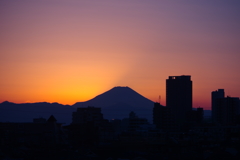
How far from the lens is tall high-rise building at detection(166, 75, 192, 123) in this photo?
61456mm

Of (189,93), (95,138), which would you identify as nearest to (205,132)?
(95,138)

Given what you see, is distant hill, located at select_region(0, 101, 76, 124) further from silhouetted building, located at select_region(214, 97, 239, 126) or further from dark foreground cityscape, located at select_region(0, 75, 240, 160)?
silhouetted building, located at select_region(214, 97, 239, 126)

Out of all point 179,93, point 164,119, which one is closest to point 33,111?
point 179,93

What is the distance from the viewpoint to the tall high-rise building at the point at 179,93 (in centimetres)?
6146

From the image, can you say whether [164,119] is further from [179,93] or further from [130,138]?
[179,93]

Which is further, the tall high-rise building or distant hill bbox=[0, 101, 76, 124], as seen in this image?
distant hill bbox=[0, 101, 76, 124]

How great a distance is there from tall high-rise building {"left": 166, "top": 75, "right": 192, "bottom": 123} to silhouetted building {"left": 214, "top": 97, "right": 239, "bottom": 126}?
5.76 metres

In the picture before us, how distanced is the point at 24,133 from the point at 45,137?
8.30 feet

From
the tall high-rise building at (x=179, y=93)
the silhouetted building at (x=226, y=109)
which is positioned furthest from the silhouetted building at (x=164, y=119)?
the tall high-rise building at (x=179, y=93)

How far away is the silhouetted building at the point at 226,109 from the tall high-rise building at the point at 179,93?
5.76 meters

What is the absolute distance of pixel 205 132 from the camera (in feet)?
124

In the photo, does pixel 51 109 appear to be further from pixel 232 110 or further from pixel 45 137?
pixel 45 137

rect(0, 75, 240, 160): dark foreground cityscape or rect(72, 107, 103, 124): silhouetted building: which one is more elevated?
rect(72, 107, 103, 124): silhouetted building

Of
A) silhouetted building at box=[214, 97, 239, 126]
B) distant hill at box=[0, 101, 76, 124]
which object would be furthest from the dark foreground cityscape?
distant hill at box=[0, 101, 76, 124]
